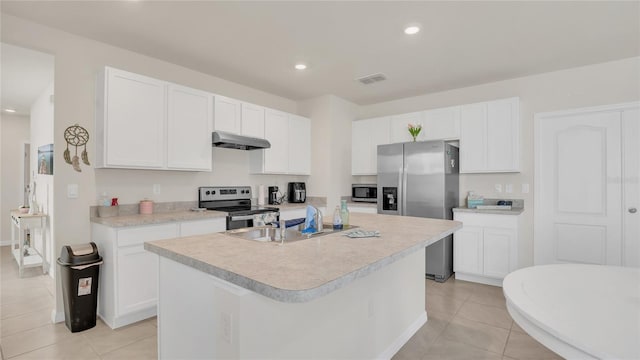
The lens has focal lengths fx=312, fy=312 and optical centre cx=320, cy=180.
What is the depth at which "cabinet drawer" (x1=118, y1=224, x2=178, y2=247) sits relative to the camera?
2.59 m

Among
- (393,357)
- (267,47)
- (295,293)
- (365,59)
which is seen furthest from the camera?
(365,59)

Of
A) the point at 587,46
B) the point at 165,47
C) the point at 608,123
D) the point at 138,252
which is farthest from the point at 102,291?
the point at 608,123

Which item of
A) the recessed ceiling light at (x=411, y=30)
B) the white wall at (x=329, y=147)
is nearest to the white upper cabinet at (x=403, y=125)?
the white wall at (x=329, y=147)

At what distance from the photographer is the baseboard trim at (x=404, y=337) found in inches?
83.3

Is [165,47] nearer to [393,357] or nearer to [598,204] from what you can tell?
[393,357]

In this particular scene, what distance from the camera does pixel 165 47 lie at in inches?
121

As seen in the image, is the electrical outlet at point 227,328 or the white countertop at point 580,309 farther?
the electrical outlet at point 227,328

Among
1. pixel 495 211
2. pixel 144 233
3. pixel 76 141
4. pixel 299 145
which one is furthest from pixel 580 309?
pixel 299 145

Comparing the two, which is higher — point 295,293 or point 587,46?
point 587,46

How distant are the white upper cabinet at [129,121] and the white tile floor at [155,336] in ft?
4.68

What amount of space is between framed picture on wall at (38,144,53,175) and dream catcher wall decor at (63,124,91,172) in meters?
1.07

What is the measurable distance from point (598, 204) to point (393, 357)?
3039mm

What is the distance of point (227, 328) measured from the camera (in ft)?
4.08

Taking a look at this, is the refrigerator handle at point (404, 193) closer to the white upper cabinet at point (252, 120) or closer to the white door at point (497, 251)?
the white door at point (497, 251)
